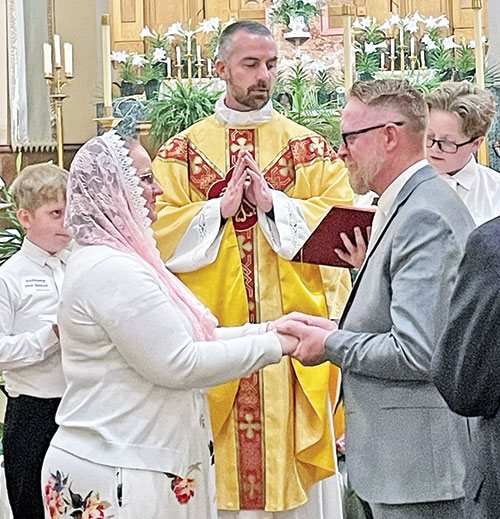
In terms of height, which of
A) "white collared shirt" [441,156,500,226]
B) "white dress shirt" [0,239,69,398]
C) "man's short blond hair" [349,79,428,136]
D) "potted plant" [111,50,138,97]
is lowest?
"white dress shirt" [0,239,69,398]

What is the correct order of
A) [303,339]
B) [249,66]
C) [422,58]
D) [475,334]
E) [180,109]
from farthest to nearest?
[422,58] < [180,109] < [249,66] < [303,339] < [475,334]

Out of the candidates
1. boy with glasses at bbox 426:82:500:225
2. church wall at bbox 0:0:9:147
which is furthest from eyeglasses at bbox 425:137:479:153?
church wall at bbox 0:0:9:147

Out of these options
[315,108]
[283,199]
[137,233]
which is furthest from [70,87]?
[137,233]

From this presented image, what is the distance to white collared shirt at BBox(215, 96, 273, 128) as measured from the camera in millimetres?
3986

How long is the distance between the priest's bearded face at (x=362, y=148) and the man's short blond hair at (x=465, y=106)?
775mm

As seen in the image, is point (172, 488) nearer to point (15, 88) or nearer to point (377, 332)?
point (377, 332)

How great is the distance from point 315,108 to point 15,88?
10.3 ft

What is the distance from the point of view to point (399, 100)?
2.70 m

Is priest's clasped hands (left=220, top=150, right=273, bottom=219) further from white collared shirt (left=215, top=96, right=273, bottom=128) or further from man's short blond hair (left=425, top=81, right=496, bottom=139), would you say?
man's short blond hair (left=425, top=81, right=496, bottom=139)

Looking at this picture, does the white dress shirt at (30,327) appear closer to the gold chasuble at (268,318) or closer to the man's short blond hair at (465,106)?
the gold chasuble at (268,318)

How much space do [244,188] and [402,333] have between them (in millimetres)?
1408

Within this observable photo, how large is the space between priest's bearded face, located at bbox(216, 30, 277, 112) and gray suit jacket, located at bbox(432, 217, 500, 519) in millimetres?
2009

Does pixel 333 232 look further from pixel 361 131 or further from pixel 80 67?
pixel 80 67

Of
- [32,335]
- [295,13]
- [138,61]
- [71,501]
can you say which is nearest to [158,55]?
[138,61]
